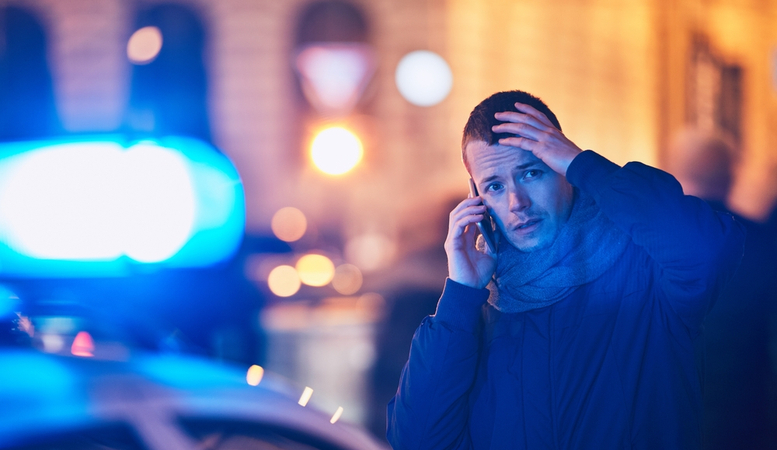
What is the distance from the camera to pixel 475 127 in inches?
60.9

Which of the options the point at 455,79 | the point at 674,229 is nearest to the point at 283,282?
the point at 455,79

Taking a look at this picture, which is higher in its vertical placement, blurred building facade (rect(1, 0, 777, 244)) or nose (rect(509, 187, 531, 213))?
blurred building facade (rect(1, 0, 777, 244))

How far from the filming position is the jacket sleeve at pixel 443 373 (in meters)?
1.40

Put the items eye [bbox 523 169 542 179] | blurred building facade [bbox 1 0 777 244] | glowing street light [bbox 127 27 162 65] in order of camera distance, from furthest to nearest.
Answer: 1. glowing street light [bbox 127 27 162 65]
2. blurred building facade [bbox 1 0 777 244]
3. eye [bbox 523 169 542 179]

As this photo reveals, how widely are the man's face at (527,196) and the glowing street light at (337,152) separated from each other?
10.9 metres

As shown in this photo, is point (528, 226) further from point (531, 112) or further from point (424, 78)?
point (424, 78)

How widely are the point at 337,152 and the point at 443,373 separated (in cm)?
1109

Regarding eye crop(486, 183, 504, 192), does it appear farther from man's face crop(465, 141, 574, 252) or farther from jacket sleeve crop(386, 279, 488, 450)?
jacket sleeve crop(386, 279, 488, 450)

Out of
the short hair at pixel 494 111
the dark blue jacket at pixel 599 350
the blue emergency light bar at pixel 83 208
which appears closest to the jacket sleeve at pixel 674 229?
the dark blue jacket at pixel 599 350

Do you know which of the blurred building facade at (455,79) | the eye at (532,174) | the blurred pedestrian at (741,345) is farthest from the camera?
the blurred building facade at (455,79)

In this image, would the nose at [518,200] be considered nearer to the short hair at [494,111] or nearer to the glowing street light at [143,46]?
the short hair at [494,111]

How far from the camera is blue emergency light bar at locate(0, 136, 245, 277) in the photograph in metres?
5.58

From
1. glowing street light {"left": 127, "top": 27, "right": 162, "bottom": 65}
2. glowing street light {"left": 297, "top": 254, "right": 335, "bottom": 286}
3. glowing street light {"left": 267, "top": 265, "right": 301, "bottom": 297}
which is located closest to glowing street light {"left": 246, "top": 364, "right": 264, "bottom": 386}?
glowing street light {"left": 267, "top": 265, "right": 301, "bottom": 297}

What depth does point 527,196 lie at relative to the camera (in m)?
1.49
